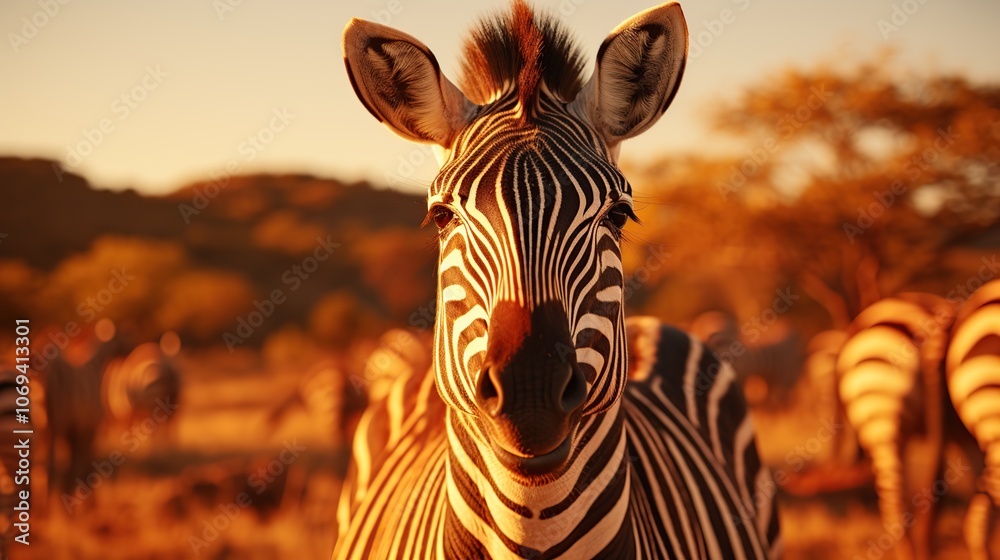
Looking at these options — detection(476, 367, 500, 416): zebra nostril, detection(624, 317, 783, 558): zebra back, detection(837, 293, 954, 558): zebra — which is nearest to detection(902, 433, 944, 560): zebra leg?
detection(837, 293, 954, 558): zebra

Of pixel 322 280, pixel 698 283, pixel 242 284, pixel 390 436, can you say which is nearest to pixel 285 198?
pixel 322 280

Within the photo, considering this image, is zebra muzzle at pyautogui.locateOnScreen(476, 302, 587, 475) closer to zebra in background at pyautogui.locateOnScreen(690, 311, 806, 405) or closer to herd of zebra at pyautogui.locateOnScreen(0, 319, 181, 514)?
herd of zebra at pyautogui.locateOnScreen(0, 319, 181, 514)

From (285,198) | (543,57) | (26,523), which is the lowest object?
(26,523)

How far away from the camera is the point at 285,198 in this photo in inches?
2345

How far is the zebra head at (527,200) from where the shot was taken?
2.13m

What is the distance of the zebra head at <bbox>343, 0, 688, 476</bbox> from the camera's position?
2133mm

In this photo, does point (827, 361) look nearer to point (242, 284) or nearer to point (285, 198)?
point (242, 284)

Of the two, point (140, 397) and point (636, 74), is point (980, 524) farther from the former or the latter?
point (140, 397)

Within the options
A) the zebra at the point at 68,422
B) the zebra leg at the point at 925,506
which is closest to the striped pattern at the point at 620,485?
the zebra leg at the point at 925,506

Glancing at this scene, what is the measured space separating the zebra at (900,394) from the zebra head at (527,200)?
6363 mm

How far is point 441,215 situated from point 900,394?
23.3 ft

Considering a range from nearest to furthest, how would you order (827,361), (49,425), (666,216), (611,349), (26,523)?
(611,349)
(26,523)
(49,425)
(827,361)
(666,216)

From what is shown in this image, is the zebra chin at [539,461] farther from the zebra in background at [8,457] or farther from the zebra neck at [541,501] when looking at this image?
the zebra in background at [8,457]

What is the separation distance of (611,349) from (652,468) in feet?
4.56
